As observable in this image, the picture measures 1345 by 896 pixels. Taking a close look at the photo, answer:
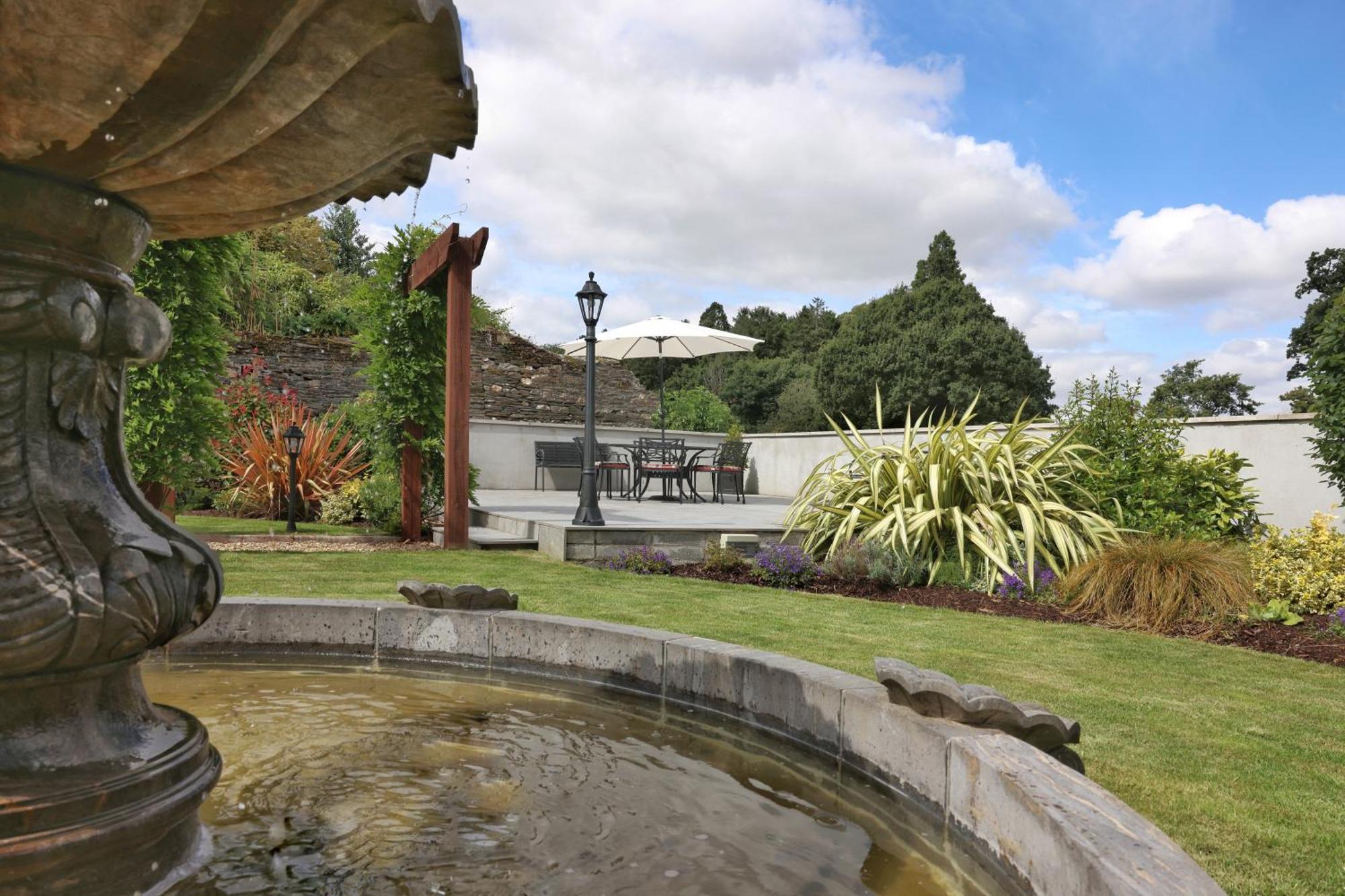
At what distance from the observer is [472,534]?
8.75 m

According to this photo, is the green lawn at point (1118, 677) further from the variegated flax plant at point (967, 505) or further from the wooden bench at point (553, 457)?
the wooden bench at point (553, 457)

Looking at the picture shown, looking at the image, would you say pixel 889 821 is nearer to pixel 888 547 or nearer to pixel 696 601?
pixel 696 601

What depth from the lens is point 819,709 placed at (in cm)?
246

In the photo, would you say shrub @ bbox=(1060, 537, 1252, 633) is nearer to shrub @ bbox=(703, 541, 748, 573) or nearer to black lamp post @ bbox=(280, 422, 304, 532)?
shrub @ bbox=(703, 541, 748, 573)

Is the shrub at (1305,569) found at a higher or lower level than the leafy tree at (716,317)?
lower

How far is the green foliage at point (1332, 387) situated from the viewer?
5688 mm

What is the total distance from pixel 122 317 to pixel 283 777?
122cm

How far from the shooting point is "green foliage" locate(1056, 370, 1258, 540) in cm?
664

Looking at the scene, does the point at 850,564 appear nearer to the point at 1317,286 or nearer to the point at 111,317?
the point at 111,317

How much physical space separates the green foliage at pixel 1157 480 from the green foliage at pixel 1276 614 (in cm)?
133

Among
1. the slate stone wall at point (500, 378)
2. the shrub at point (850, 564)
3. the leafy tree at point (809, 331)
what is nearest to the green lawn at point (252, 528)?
the slate stone wall at point (500, 378)

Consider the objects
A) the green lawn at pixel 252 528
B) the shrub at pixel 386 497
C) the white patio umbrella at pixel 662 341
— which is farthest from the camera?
the white patio umbrella at pixel 662 341

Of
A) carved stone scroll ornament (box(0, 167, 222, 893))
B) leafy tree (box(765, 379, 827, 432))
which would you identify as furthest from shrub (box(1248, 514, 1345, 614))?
leafy tree (box(765, 379, 827, 432))

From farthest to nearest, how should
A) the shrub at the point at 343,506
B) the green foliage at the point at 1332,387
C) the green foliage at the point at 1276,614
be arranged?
the shrub at the point at 343,506 → the green foliage at the point at 1332,387 → the green foliage at the point at 1276,614
